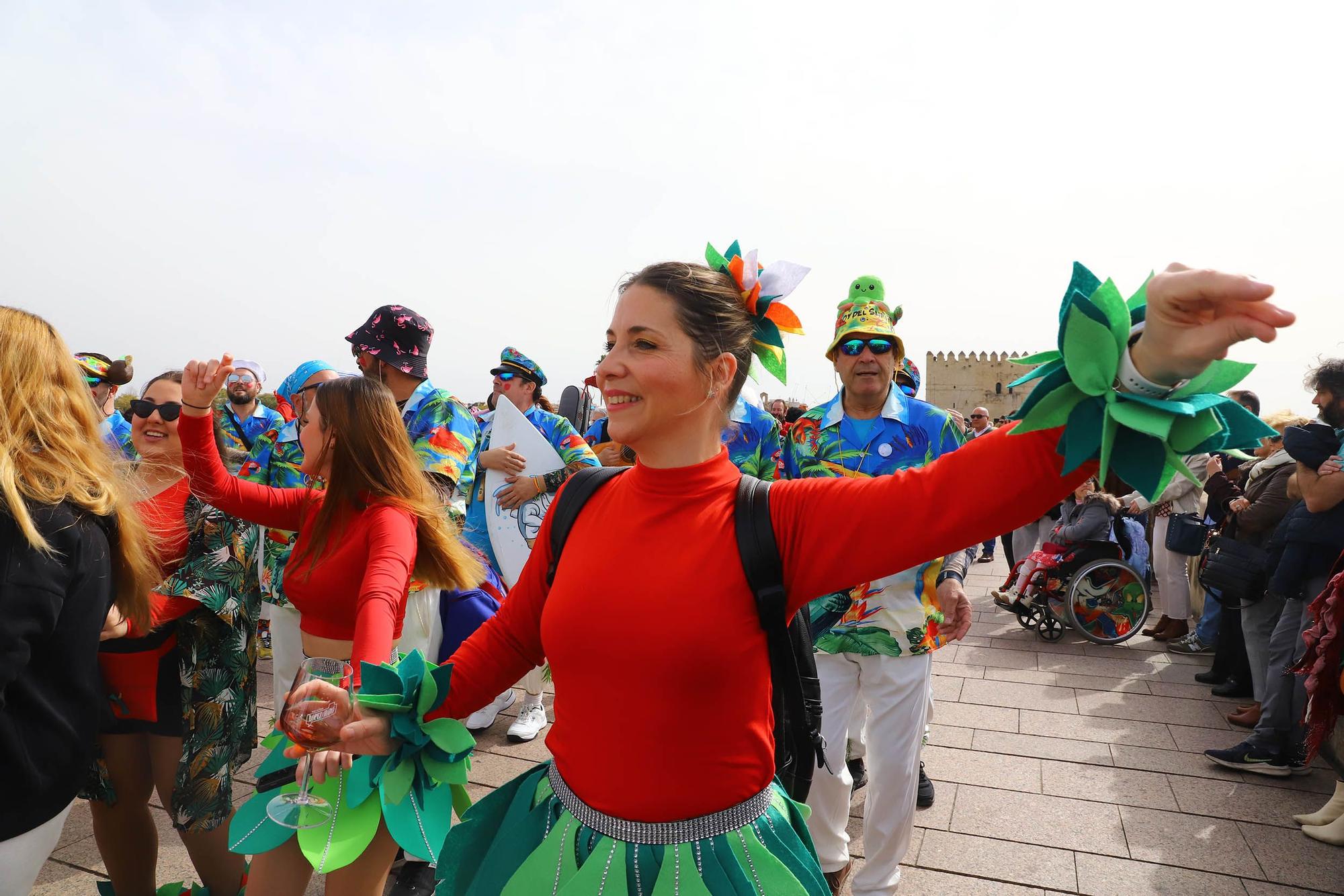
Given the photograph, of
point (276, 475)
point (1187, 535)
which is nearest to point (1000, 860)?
point (276, 475)

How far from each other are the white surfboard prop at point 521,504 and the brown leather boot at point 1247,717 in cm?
426

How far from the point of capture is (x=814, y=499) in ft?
4.84

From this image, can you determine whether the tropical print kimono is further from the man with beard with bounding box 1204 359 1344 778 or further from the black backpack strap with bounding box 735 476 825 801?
the man with beard with bounding box 1204 359 1344 778

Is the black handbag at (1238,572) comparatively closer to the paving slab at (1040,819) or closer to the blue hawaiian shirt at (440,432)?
the paving slab at (1040,819)

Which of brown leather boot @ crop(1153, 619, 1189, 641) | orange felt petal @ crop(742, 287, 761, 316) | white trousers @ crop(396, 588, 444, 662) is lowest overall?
brown leather boot @ crop(1153, 619, 1189, 641)

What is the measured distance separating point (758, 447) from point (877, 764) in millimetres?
1443

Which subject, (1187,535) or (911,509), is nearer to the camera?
(911,509)

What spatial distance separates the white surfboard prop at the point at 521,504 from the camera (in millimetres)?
4531

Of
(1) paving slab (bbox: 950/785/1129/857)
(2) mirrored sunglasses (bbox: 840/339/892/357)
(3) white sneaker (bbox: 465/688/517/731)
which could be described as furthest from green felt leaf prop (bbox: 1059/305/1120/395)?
(3) white sneaker (bbox: 465/688/517/731)

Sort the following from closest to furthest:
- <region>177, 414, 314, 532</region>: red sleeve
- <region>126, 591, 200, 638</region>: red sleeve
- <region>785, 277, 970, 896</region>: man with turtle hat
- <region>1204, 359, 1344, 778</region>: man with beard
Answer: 1. <region>126, 591, 200, 638</region>: red sleeve
2. <region>177, 414, 314, 532</region>: red sleeve
3. <region>785, 277, 970, 896</region>: man with turtle hat
4. <region>1204, 359, 1344, 778</region>: man with beard

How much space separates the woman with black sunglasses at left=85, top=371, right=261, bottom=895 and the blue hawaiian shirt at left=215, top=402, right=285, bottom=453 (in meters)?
2.36

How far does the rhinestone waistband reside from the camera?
1452 mm

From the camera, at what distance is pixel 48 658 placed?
1.87m

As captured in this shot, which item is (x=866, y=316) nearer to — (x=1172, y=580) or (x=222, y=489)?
(x=222, y=489)
